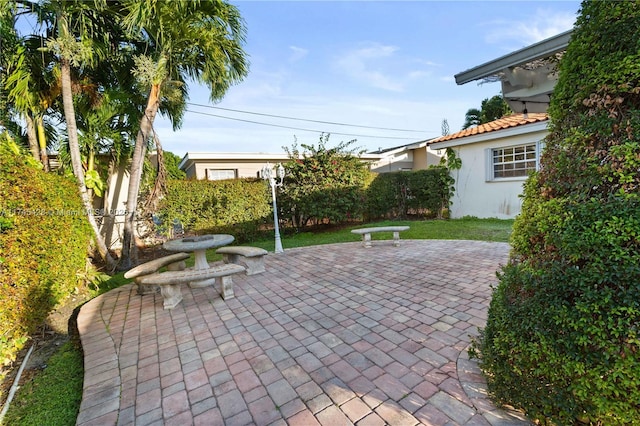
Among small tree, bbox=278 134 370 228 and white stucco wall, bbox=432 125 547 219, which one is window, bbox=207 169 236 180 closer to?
small tree, bbox=278 134 370 228

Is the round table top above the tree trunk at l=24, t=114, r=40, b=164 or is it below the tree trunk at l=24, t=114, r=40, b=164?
below

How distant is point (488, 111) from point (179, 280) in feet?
83.1

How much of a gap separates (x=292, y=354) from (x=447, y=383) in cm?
145

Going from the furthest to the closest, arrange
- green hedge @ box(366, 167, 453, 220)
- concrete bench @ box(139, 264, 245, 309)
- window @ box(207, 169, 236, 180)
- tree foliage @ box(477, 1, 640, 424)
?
window @ box(207, 169, 236, 180) < green hedge @ box(366, 167, 453, 220) < concrete bench @ box(139, 264, 245, 309) < tree foliage @ box(477, 1, 640, 424)

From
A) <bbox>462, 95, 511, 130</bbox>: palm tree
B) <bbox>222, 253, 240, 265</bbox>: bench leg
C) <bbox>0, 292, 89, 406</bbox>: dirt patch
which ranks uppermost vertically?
<bbox>462, 95, 511, 130</bbox>: palm tree

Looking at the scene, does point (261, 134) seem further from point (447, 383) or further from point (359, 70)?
point (447, 383)

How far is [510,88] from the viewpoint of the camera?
Result: 3.73m

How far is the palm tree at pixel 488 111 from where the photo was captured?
21.3 m

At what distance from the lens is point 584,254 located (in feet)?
5.06

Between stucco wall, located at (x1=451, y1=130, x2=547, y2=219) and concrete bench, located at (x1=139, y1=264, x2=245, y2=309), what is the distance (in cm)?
1039

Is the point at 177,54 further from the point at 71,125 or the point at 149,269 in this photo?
the point at 149,269

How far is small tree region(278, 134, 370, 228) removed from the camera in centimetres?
1034

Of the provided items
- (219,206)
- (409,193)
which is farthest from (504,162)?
(219,206)

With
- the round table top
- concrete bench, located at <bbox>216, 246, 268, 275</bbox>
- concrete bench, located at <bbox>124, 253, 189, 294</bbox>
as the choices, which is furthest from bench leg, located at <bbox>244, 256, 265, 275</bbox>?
concrete bench, located at <bbox>124, 253, 189, 294</bbox>
